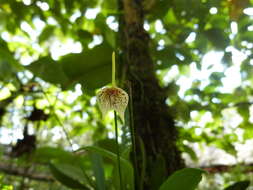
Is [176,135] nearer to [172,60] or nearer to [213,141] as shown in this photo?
[172,60]

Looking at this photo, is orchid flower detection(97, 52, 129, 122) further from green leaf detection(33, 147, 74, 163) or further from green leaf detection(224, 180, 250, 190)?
green leaf detection(33, 147, 74, 163)

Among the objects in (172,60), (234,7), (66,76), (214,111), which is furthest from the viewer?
(214,111)

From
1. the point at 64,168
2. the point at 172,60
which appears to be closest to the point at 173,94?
the point at 172,60

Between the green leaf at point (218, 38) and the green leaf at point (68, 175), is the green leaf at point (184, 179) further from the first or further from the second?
the green leaf at point (218, 38)

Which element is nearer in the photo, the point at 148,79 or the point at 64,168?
the point at 64,168

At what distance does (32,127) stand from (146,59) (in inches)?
26.3

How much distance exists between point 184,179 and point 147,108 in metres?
0.39

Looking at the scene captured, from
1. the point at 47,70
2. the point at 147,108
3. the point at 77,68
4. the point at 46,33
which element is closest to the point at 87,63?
the point at 77,68

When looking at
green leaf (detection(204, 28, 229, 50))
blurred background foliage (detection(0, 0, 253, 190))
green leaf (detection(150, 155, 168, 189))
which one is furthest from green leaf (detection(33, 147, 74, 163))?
green leaf (detection(204, 28, 229, 50))

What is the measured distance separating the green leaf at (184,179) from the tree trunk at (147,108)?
182mm

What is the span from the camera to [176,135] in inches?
41.1

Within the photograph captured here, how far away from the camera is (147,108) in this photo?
1.01 m

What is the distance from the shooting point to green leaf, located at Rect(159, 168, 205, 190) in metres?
0.64

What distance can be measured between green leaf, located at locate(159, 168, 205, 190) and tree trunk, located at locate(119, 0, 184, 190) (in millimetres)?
182
